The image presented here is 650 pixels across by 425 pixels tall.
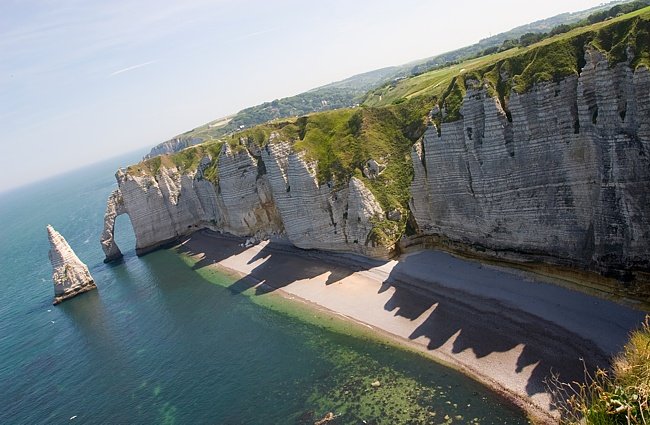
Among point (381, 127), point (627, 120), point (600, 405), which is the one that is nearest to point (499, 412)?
point (600, 405)

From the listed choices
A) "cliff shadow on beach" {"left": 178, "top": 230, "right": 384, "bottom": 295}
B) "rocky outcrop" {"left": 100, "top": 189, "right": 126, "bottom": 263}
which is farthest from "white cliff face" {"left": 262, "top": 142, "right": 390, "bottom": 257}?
"rocky outcrop" {"left": 100, "top": 189, "right": 126, "bottom": 263}

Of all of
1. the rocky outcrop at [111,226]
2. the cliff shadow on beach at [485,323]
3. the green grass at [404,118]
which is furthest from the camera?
the rocky outcrop at [111,226]

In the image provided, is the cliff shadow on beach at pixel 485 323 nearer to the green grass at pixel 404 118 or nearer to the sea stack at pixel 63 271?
the green grass at pixel 404 118

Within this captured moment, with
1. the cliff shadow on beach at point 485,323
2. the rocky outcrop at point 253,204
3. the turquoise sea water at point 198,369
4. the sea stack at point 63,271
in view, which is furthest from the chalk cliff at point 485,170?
the sea stack at point 63,271

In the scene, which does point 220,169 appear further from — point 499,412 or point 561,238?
point 499,412

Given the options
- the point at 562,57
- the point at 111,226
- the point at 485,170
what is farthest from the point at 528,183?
the point at 111,226

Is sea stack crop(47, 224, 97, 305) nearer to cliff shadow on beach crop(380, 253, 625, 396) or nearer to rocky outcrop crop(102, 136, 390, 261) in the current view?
rocky outcrop crop(102, 136, 390, 261)
